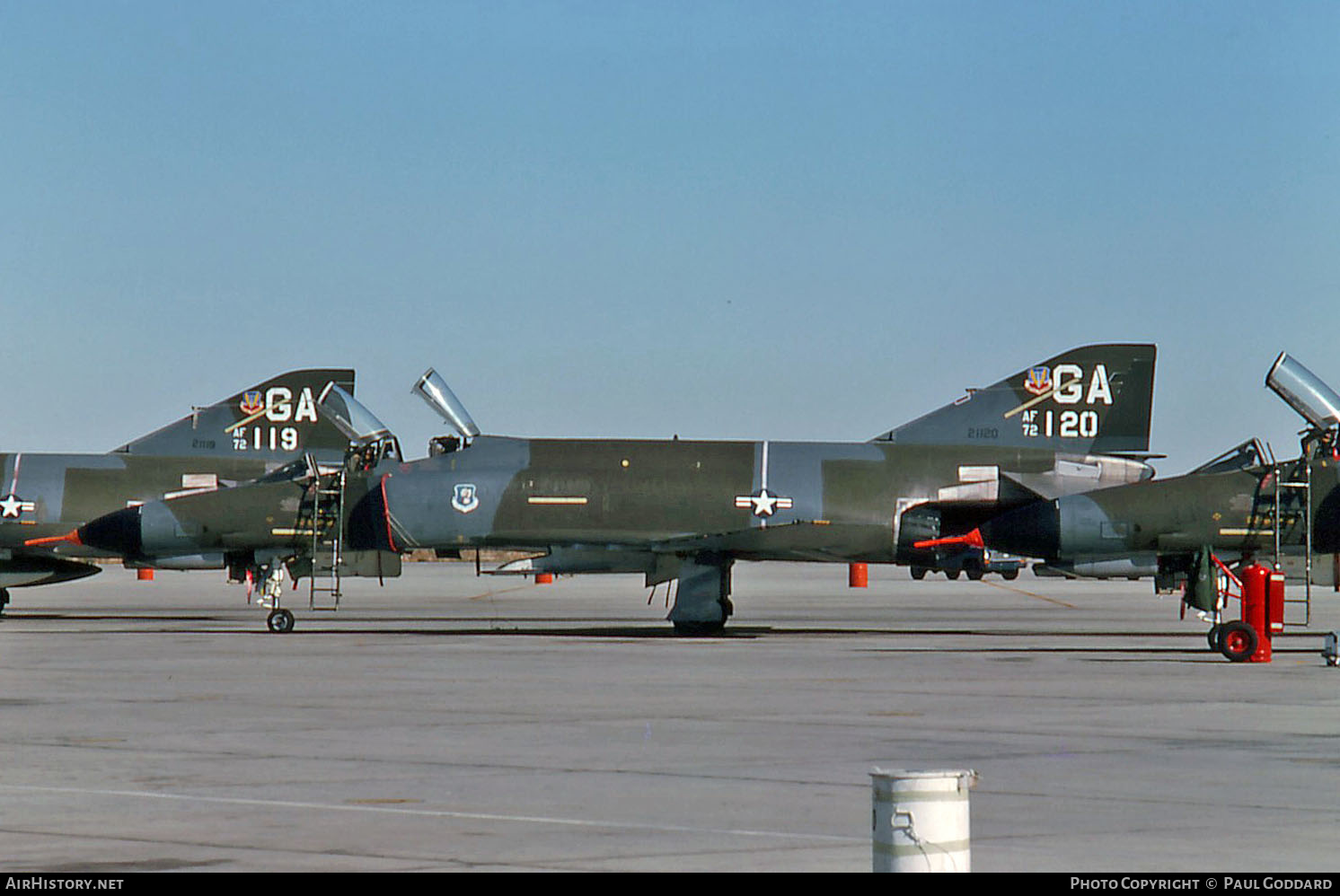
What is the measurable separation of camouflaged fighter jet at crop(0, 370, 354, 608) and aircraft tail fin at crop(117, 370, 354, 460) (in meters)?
0.02

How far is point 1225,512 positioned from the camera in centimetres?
2744

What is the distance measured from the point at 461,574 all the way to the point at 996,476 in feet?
170

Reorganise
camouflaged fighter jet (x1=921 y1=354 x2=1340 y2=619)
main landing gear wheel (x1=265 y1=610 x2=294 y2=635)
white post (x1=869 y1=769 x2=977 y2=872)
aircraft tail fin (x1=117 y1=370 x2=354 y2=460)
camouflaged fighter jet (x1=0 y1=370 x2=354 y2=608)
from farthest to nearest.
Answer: aircraft tail fin (x1=117 y1=370 x2=354 y2=460)
camouflaged fighter jet (x1=0 y1=370 x2=354 y2=608)
main landing gear wheel (x1=265 y1=610 x2=294 y2=635)
camouflaged fighter jet (x1=921 y1=354 x2=1340 y2=619)
white post (x1=869 y1=769 x2=977 y2=872)

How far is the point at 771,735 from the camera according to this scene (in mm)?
15102

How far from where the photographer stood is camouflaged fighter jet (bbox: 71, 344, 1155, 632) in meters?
30.6

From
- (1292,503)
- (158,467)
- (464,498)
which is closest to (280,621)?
(464,498)

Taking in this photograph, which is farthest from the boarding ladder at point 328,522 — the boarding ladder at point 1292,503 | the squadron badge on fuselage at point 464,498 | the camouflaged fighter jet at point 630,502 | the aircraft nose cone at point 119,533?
the boarding ladder at point 1292,503

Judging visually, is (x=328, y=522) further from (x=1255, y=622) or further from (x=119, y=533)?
A: (x=1255, y=622)

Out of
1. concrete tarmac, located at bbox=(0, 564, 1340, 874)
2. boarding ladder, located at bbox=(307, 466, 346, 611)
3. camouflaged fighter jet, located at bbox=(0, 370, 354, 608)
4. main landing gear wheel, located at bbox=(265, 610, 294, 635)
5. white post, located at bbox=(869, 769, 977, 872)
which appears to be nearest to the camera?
white post, located at bbox=(869, 769, 977, 872)

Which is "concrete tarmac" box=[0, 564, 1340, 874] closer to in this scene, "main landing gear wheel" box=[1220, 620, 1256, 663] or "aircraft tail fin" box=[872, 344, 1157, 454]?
"main landing gear wheel" box=[1220, 620, 1256, 663]

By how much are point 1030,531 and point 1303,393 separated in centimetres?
435

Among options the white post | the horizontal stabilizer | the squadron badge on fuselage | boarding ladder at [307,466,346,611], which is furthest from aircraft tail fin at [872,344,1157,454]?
the white post

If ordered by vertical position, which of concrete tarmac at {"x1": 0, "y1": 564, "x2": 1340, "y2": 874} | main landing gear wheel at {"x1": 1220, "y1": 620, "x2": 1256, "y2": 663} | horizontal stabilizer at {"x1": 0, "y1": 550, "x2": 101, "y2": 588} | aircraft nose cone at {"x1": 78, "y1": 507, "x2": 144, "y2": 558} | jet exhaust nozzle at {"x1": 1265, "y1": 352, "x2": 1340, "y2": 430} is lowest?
concrete tarmac at {"x1": 0, "y1": 564, "x2": 1340, "y2": 874}
